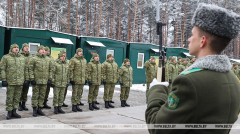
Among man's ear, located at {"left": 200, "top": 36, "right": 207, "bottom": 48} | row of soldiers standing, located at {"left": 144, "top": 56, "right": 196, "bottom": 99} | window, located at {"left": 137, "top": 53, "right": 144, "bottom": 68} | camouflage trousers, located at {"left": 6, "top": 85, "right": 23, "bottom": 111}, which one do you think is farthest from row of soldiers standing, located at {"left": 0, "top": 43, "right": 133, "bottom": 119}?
window, located at {"left": 137, "top": 53, "right": 144, "bottom": 68}

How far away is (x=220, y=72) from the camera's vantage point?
1235mm

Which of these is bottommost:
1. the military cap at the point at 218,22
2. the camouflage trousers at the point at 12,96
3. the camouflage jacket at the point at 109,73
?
the camouflage trousers at the point at 12,96

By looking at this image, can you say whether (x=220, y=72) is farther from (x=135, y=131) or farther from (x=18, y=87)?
(x=18, y=87)

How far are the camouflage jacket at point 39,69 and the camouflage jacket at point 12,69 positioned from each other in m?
A: 0.32

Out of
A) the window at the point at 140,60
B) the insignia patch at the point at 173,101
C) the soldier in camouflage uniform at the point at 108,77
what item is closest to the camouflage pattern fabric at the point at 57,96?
the soldier in camouflage uniform at the point at 108,77

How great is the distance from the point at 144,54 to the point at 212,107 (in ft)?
50.2

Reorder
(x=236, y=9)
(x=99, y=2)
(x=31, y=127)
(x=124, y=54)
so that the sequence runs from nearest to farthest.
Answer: (x=31, y=127), (x=124, y=54), (x=99, y=2), (x=236, y=9)

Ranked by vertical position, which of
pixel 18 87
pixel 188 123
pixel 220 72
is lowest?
pixel 18 87

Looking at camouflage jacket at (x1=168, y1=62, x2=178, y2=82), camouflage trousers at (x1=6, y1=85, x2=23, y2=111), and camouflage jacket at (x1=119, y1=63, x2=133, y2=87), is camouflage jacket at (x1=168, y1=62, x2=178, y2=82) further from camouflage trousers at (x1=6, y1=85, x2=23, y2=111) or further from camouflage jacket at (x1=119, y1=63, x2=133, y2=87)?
camouflage trousers at (x1=6, y1=85, x2=23, y2=111)

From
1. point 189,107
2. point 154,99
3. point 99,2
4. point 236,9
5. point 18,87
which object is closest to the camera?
point 189,107

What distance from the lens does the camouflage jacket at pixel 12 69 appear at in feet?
19.1

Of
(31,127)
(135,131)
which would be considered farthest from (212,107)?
(31,127)

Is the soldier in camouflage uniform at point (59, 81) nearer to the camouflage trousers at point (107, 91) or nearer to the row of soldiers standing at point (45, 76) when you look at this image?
the row of soldiers standing at point (45, 76)

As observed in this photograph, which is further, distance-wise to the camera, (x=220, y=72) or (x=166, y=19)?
(x=166, y=19)
